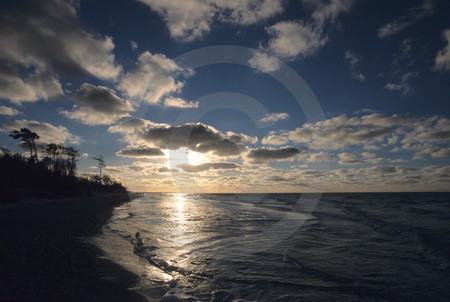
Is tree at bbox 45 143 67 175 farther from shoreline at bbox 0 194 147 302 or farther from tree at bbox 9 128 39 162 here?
shoreline at bbox 0 194 147 302

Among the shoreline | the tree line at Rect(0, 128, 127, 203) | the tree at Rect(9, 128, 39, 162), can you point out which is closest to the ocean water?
the shoreline

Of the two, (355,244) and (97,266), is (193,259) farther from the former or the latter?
(355,244)

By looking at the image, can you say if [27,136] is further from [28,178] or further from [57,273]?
[57,273]

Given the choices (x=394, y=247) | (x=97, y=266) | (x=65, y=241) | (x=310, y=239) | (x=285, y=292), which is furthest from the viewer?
(x=310, y=239)

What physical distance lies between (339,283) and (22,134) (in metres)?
76.3

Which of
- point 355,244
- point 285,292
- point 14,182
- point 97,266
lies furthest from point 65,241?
point 14,182

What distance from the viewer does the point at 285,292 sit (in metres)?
6.68

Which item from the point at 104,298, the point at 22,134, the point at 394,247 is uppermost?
the point at 22,134

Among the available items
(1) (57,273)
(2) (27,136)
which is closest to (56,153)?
(2) (27,136)

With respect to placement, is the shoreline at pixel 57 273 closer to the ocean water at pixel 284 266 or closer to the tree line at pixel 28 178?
the ocean water at pixel 284 266

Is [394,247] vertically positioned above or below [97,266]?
below

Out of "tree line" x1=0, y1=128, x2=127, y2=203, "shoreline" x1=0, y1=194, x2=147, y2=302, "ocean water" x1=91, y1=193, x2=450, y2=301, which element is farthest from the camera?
"tree line" x1=0, y1=128, x2=127, y2=203

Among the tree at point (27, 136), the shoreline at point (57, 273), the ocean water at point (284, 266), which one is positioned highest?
the tree at point (27, 136)

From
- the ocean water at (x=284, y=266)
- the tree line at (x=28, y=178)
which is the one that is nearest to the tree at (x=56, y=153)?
the tree line at (x=28, y=178)
